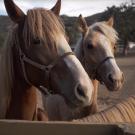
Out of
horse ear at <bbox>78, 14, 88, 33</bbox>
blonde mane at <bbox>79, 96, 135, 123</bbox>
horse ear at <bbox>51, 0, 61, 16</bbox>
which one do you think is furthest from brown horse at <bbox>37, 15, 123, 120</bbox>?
horse ear at <bbox>51, 0, 61, 16</bbox>

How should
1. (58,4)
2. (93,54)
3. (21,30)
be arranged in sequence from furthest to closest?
(93,54) → (58,4) → (21,30)

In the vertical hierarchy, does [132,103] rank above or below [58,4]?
below

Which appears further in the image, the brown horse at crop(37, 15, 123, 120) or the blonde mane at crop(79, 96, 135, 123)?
Result: the brown horse at crop(37, 15, 123, 120)

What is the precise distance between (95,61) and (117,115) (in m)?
A: 2.10

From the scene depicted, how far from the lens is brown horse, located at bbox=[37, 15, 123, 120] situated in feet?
15.9

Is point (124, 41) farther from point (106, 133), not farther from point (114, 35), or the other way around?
point (106, 133)

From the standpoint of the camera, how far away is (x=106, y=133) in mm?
1994

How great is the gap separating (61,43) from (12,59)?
20.1 inches

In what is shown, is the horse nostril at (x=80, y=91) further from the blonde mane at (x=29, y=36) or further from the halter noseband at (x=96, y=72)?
the halter noseband at (x=96, y=72)

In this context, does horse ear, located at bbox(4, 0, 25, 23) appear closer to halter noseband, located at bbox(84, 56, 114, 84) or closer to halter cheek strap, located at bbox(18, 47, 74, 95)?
halter cheek strap, located at bbox(18, 47, 74, 95)

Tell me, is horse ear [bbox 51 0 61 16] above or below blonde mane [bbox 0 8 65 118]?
above

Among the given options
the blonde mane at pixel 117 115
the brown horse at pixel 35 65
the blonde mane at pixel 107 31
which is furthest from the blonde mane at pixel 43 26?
the blonde mane at pixel 107 31

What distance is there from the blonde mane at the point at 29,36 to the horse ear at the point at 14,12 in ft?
0.24

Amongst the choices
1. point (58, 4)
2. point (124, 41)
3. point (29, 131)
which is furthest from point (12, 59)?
point (124, 41)
